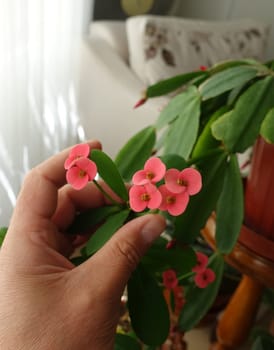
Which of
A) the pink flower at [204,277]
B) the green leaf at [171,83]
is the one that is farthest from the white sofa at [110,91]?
the pink flower at [204,277]

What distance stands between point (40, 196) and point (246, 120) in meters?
0.25

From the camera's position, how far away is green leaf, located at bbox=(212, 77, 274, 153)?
0.47 meters

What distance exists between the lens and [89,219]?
54cm

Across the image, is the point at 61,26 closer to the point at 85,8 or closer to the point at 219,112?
the point at 85,8

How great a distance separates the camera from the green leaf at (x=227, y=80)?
50 centimetres

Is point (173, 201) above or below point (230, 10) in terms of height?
above

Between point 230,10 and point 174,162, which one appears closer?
point 174,162

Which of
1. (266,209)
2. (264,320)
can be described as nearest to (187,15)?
(264,320)

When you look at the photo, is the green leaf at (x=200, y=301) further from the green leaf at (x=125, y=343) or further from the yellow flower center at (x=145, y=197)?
the yellow flower center at (x=145, y=197)

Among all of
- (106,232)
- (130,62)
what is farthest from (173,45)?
(106,232)

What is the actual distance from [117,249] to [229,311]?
1.31 ft

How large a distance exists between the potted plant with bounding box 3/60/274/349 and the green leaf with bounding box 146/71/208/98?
2 cm

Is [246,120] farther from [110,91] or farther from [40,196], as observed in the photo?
[110,91]

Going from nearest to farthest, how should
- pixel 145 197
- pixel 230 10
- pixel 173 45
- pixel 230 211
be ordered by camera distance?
pixel 145 197, pixel 230 211, pixel 173 45, pixel 230 10
